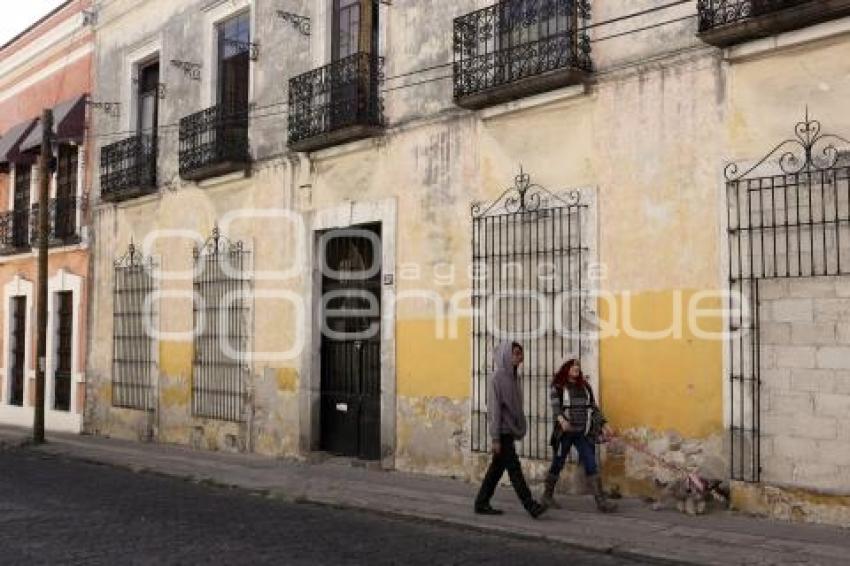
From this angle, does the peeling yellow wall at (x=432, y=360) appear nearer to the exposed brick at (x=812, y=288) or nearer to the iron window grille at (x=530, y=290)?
the iron window grille at (x=530, y=290)

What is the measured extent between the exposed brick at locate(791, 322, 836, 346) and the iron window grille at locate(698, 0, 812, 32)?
261 centimetres

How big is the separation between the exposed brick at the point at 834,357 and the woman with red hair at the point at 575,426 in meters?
1.96

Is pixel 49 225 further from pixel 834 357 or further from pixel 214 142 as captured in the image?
pixel 834 357

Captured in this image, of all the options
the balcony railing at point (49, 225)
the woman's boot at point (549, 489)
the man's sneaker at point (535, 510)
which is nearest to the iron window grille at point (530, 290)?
the woman's boot at point (549, 489)

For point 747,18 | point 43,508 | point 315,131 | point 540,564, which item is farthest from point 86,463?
point 747,18

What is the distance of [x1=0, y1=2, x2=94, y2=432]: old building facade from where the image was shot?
61.3 ft

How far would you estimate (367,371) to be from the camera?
41.6 ft

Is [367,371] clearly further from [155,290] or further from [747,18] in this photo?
[747,18]

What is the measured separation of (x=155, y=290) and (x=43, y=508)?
7355mm

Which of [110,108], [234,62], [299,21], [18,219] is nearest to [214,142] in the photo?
[234,62]

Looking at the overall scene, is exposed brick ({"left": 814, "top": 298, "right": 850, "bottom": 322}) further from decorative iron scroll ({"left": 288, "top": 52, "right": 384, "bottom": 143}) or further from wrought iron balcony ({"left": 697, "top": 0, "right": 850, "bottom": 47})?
decorative iron scroll ({"left": 288, "top": 52, "right": 384, "bottom": 143})

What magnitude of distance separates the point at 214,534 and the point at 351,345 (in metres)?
5.09

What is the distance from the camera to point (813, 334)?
8156mm

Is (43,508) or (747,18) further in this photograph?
(43,508)
